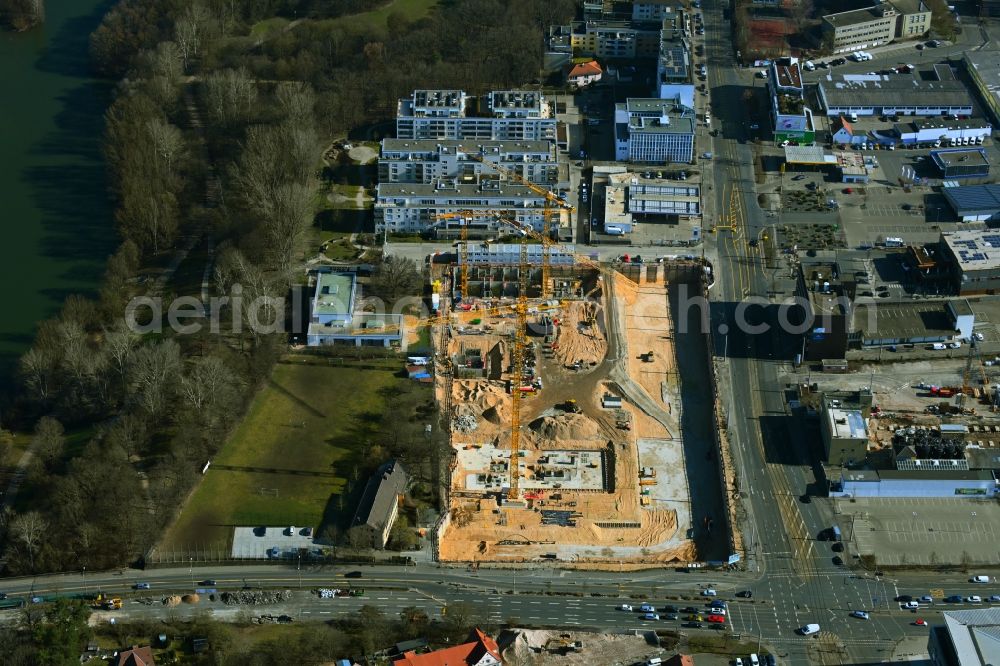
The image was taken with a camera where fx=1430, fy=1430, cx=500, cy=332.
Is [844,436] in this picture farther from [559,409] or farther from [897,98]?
[897,98]

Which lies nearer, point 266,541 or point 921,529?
point 266,541

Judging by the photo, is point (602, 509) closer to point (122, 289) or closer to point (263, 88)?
point (122, 289)

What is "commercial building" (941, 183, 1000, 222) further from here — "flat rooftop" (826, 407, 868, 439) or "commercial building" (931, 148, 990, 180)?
"flat rooftop" (826, 407, 868, 439)

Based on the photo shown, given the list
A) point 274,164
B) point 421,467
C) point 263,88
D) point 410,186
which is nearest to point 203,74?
point 263,88

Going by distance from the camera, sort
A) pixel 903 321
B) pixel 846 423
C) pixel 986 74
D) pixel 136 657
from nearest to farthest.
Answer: pixel 136 657, pixel 846 423, pixel 903 321, pixel 986 74

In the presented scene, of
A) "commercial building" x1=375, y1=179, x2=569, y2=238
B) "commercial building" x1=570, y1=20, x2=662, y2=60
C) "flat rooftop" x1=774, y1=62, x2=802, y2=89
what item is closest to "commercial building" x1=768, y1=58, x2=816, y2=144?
"flat rooftop" x1=774, y1=62, x2=802, y2=89

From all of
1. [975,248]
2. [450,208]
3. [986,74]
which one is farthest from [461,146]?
[986,74]

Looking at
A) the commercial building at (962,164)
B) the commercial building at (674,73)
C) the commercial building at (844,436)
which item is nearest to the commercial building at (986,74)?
the commercial building at (962,164)
